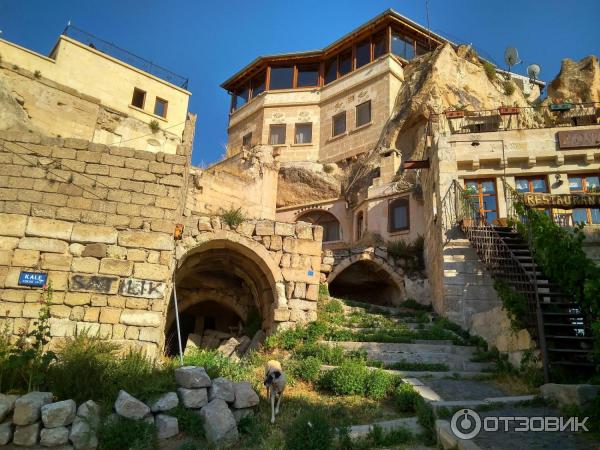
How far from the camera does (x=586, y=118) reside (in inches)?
603

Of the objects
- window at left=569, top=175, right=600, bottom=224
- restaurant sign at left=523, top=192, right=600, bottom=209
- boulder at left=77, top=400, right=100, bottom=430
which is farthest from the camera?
window at left=569, top=175, right=600, bottom=224

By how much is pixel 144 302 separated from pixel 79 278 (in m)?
1.21

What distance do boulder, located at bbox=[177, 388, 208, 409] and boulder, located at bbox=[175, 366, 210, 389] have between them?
0.28 ft

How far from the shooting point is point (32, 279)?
23.8 feet

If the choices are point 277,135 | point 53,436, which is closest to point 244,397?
point 53,436

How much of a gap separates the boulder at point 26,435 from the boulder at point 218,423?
6.20ft

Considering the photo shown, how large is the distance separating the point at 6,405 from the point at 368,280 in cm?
1556

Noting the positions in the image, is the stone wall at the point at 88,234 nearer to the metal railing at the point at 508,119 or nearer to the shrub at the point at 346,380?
the shrub at the point at 346,380

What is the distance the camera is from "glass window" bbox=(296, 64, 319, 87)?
98.2 feet

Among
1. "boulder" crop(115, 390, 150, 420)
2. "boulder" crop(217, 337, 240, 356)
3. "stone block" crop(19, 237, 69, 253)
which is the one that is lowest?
"boulder" crop(115, 390, 150, 420)

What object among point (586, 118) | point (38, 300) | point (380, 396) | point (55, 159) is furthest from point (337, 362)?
point (586, 118)

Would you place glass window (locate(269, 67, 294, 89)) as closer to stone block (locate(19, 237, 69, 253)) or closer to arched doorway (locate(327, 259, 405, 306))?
arched doorway (locate(327, 259, 405, 306))

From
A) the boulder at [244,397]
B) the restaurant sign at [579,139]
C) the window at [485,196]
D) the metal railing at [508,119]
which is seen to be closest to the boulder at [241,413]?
the boulder at [244,397]

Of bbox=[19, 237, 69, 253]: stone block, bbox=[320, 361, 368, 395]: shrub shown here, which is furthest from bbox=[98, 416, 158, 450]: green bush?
bbox=[19, 237, 69, 253]: stone block
